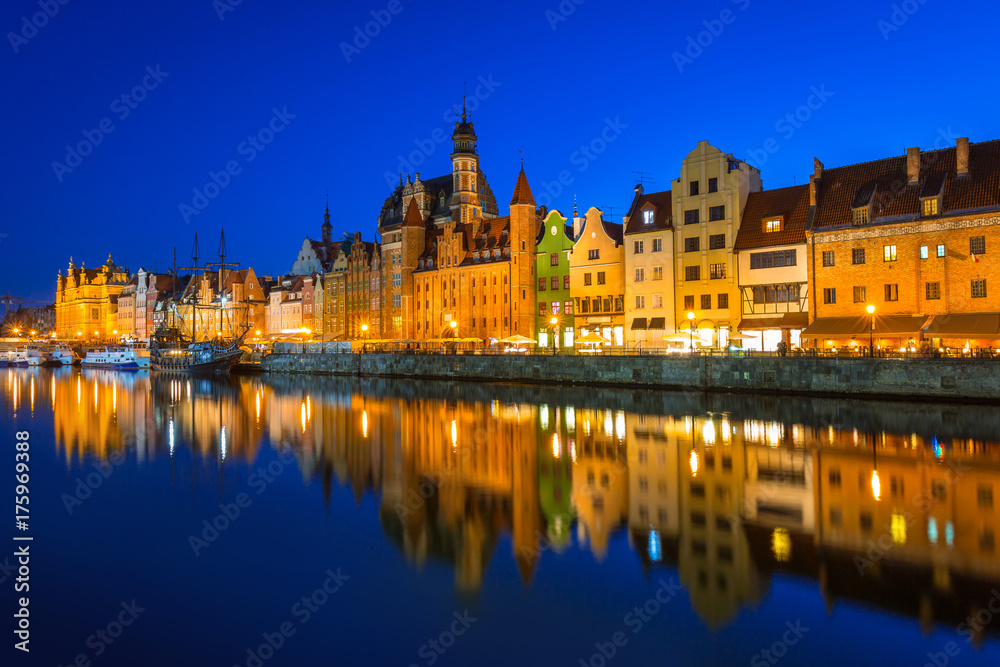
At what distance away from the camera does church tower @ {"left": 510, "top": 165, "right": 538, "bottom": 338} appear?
7444 centimetres

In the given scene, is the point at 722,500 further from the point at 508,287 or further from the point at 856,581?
the point at 508,287

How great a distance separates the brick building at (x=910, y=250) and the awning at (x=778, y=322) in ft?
2.80

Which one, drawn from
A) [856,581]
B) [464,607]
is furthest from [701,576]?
[464,607]

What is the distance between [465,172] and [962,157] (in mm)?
60528

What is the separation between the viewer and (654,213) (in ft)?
196

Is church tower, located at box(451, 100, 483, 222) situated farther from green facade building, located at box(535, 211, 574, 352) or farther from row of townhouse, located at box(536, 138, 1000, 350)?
row of townhouse, located at box(536, 138, 1000, 350)

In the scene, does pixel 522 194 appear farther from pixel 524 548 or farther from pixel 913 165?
pixel 524 548

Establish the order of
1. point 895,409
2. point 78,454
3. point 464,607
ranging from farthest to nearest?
point 895,409
point 78,454
point 464,607

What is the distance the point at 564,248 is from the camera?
71.6m

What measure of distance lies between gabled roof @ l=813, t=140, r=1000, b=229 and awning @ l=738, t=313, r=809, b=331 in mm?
6320

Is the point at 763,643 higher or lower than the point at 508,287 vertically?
lower

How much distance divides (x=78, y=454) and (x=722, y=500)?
76.6 feet

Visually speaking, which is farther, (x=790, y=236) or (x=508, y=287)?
(x=508, y=287)

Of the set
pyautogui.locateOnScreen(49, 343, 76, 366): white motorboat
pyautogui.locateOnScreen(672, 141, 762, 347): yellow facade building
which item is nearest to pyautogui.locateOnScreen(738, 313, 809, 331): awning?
pyautogui.locateOnScreen(672, 141, 762, 347): yellow facade building
